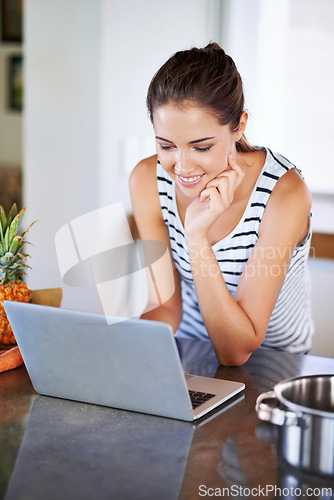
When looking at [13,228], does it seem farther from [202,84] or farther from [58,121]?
[58,121]

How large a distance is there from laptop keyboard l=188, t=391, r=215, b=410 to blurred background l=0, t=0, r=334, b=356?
1.68 metres

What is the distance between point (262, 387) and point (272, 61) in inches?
76.1

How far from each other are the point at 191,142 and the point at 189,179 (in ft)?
0.35

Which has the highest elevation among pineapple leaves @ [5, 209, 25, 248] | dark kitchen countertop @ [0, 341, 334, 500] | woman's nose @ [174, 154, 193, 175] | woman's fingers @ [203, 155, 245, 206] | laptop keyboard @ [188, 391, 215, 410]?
woman's nose @ [174, 154, 193, 175]

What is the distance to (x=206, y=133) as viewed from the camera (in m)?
1.46

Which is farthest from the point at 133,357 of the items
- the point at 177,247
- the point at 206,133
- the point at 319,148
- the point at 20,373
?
the point at 319,148

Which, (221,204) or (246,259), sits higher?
(221,204)

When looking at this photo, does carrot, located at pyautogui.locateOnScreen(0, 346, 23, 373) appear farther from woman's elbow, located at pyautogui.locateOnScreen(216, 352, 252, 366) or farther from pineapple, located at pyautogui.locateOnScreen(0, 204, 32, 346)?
woman's elbow, located at pyautogui.locateOnScreen(216, 352, 252, 366)

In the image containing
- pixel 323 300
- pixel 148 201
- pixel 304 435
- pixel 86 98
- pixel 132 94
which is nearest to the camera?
pixel 304 435

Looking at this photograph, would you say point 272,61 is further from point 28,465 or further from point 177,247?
point 28,465

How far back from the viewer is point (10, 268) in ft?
4.55

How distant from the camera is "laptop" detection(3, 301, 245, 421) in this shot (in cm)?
102

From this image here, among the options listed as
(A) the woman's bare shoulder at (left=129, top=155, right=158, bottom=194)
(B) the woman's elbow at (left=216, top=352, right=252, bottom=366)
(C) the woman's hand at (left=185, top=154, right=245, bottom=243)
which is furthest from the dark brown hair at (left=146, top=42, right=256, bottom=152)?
(B) the woman's elbow at (left=216, top=352, right=252, bottom=366)

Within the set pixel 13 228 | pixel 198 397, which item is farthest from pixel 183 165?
pixel 198 397
